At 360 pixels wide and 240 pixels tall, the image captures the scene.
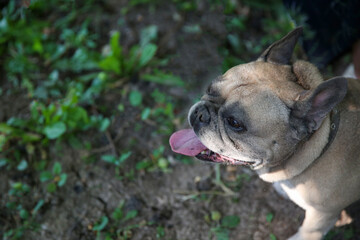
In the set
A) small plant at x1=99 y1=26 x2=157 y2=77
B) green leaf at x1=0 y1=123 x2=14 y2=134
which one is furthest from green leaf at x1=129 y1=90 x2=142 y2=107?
green leaf at x1=0 y1=123 x2=14 y2=134

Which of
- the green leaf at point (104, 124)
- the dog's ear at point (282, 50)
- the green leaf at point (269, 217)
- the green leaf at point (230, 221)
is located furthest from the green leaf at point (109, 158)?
the dog's ear at point (282, 50)

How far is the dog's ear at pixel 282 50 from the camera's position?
7.97 ft

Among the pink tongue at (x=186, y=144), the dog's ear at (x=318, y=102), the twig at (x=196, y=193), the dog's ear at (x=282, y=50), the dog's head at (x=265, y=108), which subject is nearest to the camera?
the dog's ear at (x=318, y=102)

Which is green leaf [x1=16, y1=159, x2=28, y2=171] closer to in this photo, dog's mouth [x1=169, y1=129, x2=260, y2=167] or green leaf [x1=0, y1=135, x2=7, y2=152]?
green leaf [x1=0, y1=135, x2=7, y2=152]

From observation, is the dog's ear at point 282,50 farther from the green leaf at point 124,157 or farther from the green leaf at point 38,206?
the green leaf at point 38,206

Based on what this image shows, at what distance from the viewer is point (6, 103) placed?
404cm

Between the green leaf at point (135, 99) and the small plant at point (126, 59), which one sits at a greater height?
the small plant at point (126, 59)

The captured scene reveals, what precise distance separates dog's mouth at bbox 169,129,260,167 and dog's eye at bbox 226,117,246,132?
A: 0.33 metres

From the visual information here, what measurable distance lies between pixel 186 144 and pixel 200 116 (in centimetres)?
41

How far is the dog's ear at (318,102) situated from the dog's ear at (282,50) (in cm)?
50

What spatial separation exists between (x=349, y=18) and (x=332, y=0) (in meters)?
0.31

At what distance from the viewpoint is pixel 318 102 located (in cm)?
209

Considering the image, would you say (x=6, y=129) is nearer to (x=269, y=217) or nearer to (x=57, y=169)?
(x=57, y=169)

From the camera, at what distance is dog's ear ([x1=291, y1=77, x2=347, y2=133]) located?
195cm
